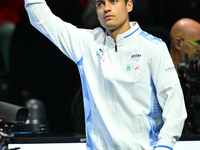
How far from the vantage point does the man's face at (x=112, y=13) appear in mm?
2465

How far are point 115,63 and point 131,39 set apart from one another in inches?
5.5

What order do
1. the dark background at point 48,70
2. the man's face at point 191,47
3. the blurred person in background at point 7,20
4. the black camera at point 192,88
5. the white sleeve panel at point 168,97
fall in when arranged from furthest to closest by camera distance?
the blurred person in background at point 7,20
the dark background at point 48,70
the man's face at point 191,47
the black camera at point 192,88
the white sleeve panel at point 168,97

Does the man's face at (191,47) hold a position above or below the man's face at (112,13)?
below

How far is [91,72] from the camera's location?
2.52 m

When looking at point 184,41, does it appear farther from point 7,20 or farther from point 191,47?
point 7,20

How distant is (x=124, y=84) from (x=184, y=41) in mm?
1666

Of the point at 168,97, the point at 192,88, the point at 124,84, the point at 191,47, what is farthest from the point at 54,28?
the point at 191,47

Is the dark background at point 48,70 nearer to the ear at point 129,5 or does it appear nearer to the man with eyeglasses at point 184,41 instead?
the man with eyeglasses at point 184,41

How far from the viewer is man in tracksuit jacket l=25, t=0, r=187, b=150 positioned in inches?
93.4

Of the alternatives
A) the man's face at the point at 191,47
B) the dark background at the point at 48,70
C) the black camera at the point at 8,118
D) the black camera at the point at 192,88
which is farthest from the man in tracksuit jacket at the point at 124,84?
the dark background at the point at 48,70

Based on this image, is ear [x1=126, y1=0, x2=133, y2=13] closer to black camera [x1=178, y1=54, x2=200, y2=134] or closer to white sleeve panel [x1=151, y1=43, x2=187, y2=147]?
white sleeve panel [x1=151, y1=43, x2=187, y2=147]

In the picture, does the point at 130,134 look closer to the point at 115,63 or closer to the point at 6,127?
the point at 115,63

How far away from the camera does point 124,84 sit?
2.42m

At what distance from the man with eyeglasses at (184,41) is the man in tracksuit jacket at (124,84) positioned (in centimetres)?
143
